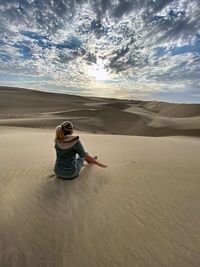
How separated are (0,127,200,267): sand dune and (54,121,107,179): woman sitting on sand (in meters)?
A: 0.17

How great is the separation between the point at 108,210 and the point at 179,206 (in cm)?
99

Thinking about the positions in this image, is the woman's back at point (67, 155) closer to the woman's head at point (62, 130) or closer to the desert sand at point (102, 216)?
the woman's head at point (62, 130)

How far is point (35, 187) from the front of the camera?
361cm

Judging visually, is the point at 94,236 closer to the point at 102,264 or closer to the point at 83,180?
the point at 102,264

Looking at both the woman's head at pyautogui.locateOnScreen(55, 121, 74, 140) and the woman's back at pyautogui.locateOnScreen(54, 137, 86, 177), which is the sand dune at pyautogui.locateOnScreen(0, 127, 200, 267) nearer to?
the woman's back at pyautogui.locateOnScreen(54, 137, 86, 177)

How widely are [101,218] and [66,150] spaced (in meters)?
1.42

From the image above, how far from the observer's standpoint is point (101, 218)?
8.86 ft

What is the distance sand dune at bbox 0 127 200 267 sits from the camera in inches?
84.7

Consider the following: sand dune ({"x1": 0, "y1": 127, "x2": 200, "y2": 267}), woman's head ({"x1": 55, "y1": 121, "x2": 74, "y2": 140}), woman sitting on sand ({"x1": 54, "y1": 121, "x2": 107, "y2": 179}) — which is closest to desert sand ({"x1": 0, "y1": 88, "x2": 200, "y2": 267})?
sand dune ({"x1": 0, "y1": 127, "x2": 200, "y2": 267})

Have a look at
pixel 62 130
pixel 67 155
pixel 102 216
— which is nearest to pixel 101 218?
pixel 102 216

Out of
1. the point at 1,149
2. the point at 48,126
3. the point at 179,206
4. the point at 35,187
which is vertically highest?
the point at 179,206

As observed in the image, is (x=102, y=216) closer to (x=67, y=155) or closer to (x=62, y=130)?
(x=67, y=155)

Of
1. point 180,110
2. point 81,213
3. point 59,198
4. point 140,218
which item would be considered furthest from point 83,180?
point 180,110

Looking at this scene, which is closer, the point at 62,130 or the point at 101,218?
the point at 101,218
